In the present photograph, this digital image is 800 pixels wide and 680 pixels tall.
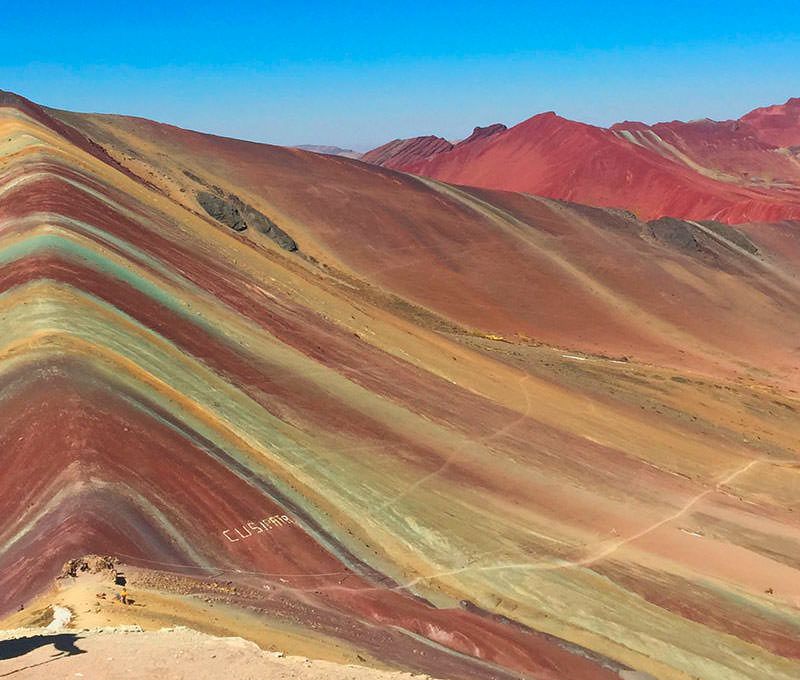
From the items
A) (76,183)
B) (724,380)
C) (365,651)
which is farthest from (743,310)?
(365,651)

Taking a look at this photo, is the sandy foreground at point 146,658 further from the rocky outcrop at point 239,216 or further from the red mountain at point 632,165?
the red mountain at point 632,165

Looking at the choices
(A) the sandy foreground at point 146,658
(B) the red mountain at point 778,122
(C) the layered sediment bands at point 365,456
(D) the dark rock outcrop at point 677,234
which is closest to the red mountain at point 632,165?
(B) the red mountain at point 778,122

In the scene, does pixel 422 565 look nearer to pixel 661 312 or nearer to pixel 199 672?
pixel 199 672

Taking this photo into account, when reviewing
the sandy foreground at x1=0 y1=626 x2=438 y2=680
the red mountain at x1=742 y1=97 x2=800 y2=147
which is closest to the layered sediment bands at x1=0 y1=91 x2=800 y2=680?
the sandy foreground at x1=0 y1=626 x2=438 y2=680

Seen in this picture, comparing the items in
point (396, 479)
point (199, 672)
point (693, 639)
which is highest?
point (199, 672)

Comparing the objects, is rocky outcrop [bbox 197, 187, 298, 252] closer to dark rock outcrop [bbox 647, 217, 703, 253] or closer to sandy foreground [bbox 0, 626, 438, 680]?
dark rock outcrop [bbox 647, 217, 703, 253]
